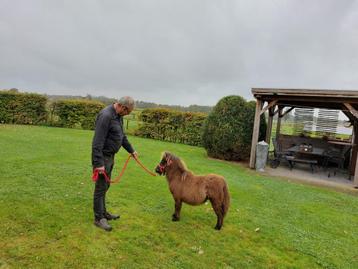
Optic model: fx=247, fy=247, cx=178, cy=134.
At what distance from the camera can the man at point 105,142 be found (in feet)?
10.0

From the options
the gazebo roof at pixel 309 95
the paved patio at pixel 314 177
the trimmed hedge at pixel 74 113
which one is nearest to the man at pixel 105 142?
the gazebo roof at pixel 309 95

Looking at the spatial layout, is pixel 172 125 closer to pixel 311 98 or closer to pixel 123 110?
pixel 311 98

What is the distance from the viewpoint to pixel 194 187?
3.63 metres

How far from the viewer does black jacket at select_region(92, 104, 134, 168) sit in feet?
10.0

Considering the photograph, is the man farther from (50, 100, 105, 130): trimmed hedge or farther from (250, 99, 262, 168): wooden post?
(50, 100, 105, 130): trimmed hedge

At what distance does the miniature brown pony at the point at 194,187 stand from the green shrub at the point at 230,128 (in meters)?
6.11

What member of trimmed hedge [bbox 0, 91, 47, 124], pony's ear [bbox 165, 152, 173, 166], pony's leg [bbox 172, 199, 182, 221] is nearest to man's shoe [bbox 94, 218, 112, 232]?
pony's leg [bbox 172, 199, 182, 221]

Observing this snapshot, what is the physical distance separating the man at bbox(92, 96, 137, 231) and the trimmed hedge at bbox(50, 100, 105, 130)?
14251 mm

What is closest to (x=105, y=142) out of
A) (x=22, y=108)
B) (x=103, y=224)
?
(x=103, y=224)

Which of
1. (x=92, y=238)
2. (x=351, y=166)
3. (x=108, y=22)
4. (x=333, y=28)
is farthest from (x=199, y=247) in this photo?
(x=108, y=22)

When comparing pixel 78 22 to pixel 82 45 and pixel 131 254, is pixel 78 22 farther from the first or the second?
pixel 131 254

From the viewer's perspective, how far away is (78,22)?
16.3 meters

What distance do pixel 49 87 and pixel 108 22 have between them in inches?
433

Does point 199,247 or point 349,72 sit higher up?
point 349,72
